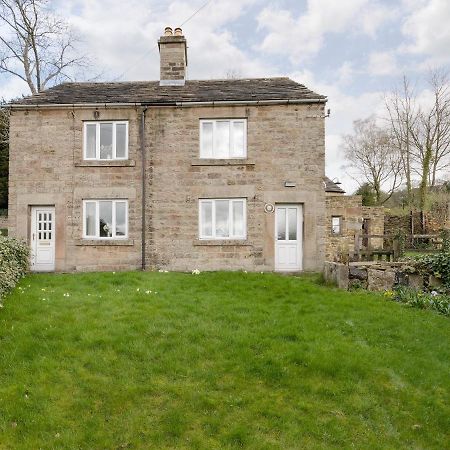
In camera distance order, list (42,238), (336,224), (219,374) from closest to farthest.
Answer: (219,374) → (42,238) → (336,224)

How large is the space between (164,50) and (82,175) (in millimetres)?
5851

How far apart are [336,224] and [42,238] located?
15690 millimetres

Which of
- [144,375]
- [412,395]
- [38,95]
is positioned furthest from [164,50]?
[412,395]

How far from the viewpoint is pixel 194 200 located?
1451 centimetres

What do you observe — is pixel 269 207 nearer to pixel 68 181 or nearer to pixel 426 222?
pixel 68 181

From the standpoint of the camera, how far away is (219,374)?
21.7 feet

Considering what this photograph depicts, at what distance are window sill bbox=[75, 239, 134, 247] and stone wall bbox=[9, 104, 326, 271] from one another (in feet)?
0.11

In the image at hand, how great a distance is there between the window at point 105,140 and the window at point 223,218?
3.49m

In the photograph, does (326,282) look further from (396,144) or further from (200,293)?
(396,144)

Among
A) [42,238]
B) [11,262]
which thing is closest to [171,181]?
[42,238]

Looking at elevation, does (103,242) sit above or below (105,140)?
below

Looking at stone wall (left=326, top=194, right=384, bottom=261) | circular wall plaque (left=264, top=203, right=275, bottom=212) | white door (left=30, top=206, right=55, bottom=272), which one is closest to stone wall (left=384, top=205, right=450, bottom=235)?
stone wall (left=326, top=194, right=384, bottom=261)

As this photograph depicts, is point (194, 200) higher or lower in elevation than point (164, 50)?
lower

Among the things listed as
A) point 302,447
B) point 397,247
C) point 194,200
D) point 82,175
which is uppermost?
point 82,175
